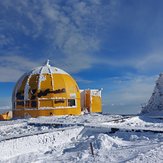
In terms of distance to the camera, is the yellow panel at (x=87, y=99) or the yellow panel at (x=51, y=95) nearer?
the yellow panel at (x=51, y=95)

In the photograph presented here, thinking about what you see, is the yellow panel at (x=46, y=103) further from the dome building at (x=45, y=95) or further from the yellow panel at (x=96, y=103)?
the yellow panel at (x=96, y=103)

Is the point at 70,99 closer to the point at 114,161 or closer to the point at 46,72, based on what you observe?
the point at 46,72

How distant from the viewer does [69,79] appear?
2269 cm

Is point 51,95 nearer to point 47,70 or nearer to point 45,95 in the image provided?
point 45,95

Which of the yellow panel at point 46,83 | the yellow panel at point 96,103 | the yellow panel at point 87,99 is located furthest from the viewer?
the yellow panel at point 96,103

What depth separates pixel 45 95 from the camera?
21.0m

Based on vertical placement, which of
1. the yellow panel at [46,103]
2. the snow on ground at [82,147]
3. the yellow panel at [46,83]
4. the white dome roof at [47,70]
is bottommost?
the snow on ground at [82,147]

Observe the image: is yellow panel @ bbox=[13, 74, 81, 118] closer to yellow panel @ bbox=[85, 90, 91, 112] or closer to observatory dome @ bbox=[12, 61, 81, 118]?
observatory dome @ bbox=[12, 61, 81, 118]

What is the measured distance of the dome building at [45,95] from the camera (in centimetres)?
2106

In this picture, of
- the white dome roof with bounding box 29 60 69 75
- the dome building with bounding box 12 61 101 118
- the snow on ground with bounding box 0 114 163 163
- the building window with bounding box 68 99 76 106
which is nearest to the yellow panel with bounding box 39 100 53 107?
the dome building with bounding box 12 61 101 118

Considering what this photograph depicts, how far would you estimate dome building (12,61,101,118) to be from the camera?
21062 mm

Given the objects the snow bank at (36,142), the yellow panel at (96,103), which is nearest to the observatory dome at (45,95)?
the yellow panel at (96,103)

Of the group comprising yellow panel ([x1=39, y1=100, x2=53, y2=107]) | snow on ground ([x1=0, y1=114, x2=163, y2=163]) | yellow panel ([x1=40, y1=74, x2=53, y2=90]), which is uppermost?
yellow panel ([x1=40, y1=74, x2=53, y2=90])

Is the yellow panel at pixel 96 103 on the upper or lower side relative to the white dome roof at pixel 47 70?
lower
